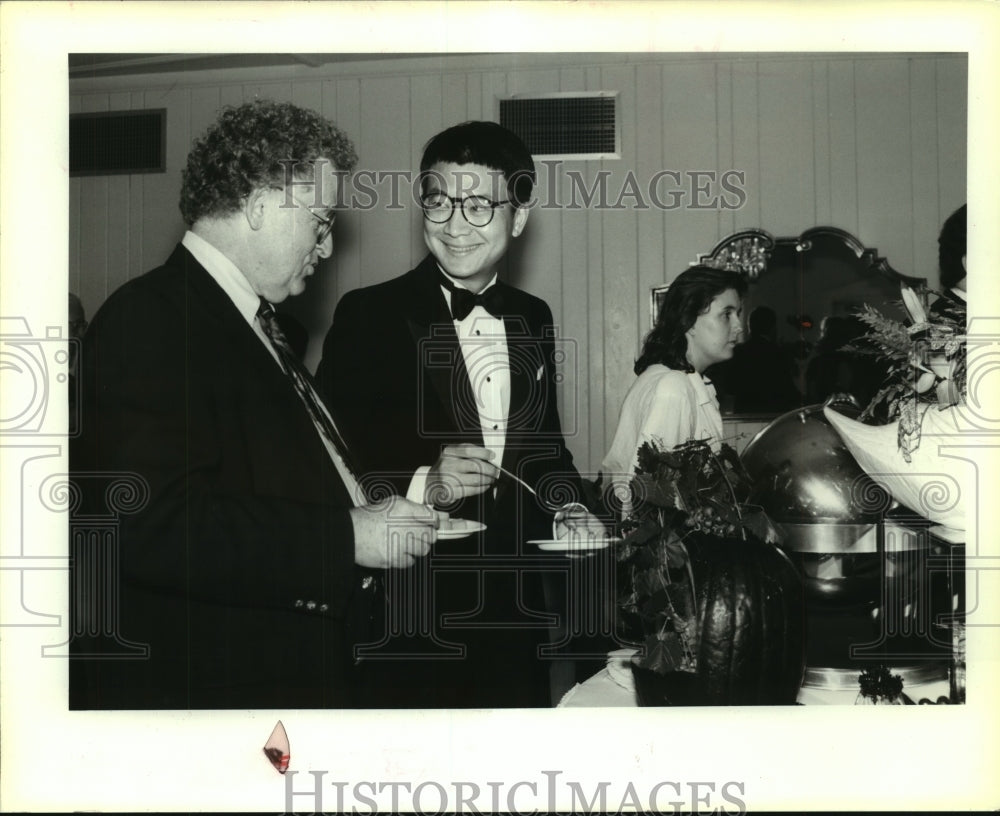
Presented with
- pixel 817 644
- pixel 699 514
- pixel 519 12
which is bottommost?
pixel 817 644

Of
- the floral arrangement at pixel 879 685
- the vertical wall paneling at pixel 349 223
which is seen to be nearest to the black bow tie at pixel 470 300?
the vertical wall paneling at pixel 349 223

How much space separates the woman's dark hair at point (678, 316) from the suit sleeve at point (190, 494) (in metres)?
1.21

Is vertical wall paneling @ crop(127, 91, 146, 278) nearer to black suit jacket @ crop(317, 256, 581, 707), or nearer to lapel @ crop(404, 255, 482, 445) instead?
black suit jacket @ crop(317, 256, 581, 707)

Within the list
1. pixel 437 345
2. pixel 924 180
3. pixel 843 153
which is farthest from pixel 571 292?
pixel 924 180

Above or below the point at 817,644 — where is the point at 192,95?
above

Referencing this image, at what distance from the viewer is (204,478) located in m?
3.37

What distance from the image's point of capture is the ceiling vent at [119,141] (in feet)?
12.0

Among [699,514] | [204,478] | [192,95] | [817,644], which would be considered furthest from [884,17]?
[204,478]

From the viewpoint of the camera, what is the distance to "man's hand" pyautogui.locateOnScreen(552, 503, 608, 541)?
3629 millimetres

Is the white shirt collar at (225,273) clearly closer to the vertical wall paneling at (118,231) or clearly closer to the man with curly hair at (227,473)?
the man with curly hair at (227,473)

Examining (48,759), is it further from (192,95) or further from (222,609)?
(192,95)

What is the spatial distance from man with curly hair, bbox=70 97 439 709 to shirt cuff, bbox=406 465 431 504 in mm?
67

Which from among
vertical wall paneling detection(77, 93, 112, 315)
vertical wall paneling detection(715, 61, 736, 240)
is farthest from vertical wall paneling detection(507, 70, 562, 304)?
vertical wall paneling detection(77, 93, 112, 315)

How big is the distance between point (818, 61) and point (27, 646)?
11.0 feet
